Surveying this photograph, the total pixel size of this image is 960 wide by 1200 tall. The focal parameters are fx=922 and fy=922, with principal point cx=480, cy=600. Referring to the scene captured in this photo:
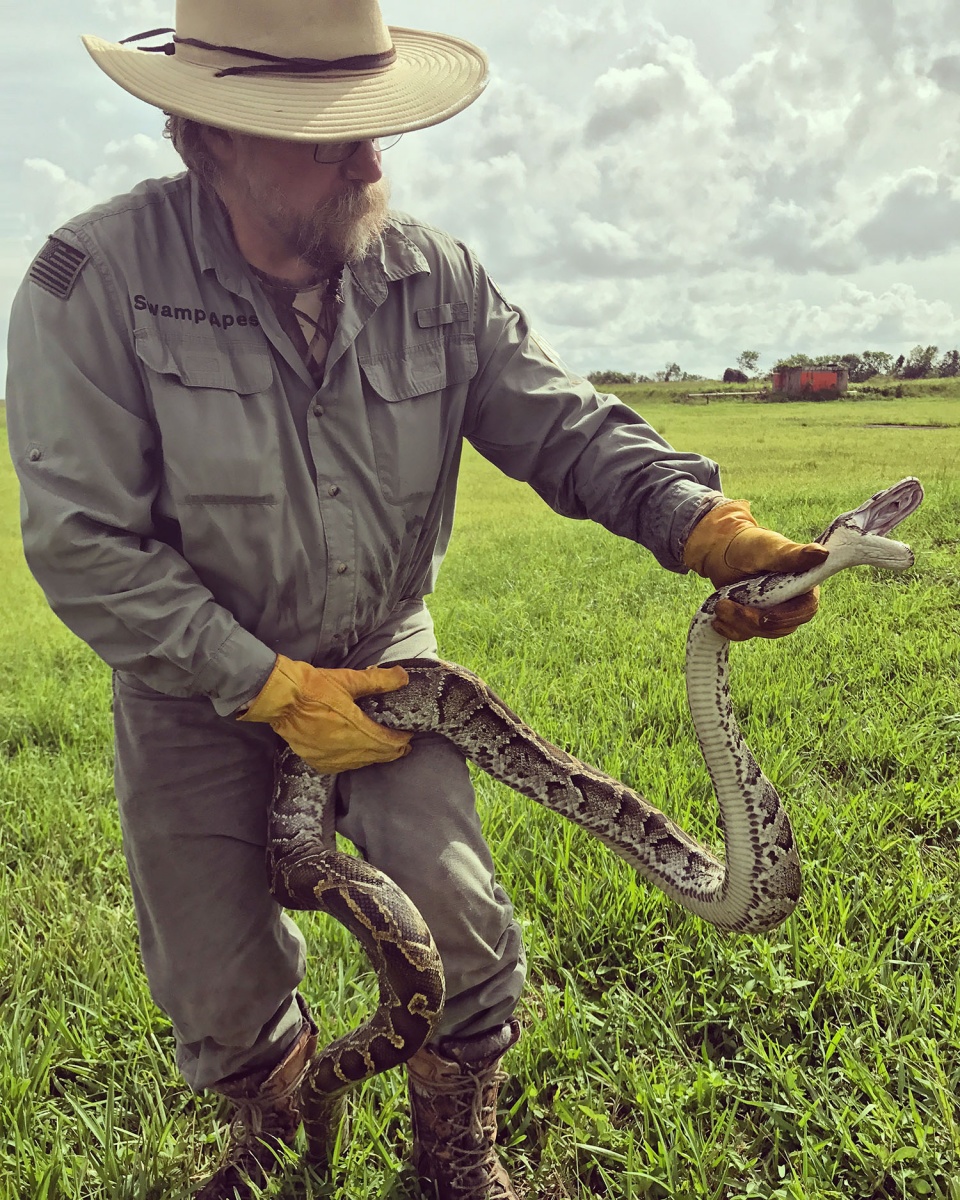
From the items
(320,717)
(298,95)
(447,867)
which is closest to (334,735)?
(320,717)

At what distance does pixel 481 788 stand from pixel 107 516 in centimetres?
297

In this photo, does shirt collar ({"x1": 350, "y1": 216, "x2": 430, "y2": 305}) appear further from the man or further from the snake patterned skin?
→ the snake patterned skin

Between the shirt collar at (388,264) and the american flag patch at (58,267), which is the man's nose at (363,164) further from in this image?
the american flag patch at (58,267)

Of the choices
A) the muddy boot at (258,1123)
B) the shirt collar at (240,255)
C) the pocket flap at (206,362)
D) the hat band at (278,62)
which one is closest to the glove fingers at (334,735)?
the pocket flap at (206,362)

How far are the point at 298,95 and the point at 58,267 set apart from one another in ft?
3.24

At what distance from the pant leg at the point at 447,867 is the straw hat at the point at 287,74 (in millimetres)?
2164

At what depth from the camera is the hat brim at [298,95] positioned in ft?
9.83

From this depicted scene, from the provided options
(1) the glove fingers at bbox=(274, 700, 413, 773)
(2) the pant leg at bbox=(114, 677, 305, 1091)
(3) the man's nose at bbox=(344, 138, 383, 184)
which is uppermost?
(3) the man's nose at bbox=(344, 138, 383, 184)

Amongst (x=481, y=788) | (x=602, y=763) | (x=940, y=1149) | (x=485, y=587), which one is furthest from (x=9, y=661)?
(x=940, y=1149)

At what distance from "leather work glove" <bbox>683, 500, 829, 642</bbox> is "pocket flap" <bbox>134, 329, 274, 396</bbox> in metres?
1.62

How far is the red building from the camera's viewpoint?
192 ft

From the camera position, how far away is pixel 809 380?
59625 mm

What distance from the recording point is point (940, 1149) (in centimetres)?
297

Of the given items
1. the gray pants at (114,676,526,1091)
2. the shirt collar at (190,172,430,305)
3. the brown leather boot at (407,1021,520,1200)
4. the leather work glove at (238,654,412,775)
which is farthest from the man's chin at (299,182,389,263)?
the brown leather boot at (407,1021,520,1200)
